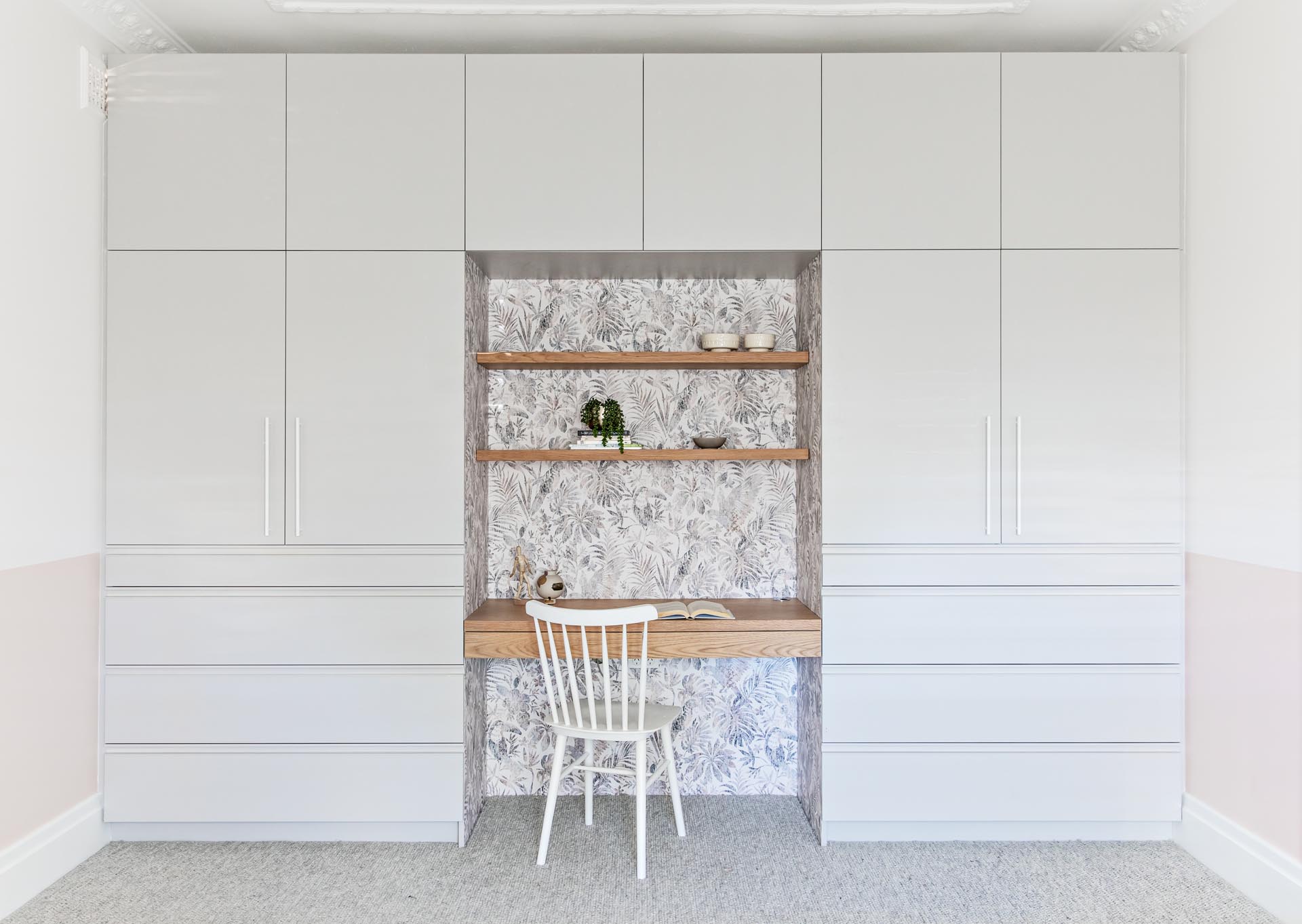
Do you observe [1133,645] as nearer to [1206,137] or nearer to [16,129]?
[1206,137]

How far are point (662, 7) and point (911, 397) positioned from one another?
4.99 ft

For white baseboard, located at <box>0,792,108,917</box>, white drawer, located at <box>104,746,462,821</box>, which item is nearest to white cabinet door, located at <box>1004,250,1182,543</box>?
white drawer, located at <box>104,746,462,821</box>

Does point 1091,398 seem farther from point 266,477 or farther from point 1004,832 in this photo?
point 266,477

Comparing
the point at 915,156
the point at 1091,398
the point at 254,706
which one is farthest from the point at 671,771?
the point at 915,156

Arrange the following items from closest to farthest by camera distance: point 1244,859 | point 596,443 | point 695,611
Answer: point 1244,859 → point 695,611 → point 596,443

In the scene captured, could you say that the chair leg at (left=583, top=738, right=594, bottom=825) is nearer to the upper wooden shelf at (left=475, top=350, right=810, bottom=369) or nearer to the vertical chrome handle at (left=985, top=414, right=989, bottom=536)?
the upper wooden shelf at (left=475, top=350, right=810, bottom=369)

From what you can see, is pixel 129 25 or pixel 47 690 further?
pixel 129 25

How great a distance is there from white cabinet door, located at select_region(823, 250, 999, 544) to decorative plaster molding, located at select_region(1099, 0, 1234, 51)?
0.94 m

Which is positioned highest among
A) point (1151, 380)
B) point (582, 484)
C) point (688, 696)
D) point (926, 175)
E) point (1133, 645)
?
point (926, 175)

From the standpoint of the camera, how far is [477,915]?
246cm

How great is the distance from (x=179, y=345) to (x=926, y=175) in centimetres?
256

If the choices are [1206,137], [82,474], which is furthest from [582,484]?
[1206,137]

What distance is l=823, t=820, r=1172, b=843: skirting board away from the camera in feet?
9.52

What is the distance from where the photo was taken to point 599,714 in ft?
9.51
